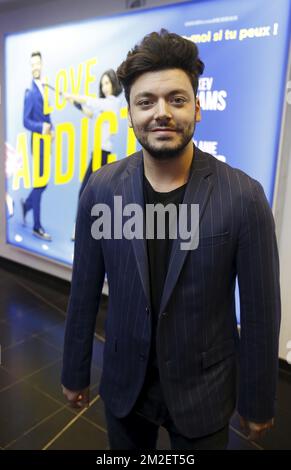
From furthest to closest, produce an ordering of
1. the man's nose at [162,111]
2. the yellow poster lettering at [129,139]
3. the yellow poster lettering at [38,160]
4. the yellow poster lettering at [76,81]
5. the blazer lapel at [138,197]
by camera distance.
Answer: the yellow poster lettering at [38,160]
the yellow poster lettering at [76,81]
the yellow poster lettering at [129,139]
the blazer lapel at [138,197]
the man's nose at [162,111]

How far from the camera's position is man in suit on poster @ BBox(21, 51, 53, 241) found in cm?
338

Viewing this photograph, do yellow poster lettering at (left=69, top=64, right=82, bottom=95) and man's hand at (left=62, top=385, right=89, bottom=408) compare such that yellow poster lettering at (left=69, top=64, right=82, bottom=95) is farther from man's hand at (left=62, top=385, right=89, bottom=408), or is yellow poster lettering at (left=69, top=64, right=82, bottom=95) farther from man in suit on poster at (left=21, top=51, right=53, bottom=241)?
man's hand at (left=62, top=385, right=89, bottom=408)

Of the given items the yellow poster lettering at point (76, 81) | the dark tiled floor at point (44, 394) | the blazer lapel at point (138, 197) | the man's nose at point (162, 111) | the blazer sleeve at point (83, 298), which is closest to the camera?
the man's nose at point (162, 111)

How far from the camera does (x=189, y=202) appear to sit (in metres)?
1.01

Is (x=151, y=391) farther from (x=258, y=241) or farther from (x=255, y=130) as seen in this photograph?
(x=255, y=130)

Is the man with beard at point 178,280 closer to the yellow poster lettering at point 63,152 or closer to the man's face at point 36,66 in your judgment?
the yellow poster lettering at point 63,152

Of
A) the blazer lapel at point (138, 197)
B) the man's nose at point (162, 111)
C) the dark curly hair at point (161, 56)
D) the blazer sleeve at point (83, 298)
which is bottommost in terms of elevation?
the blazer sleeve at point (83, 298)

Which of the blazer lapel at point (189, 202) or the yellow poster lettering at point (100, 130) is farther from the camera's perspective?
the yellow poster lettering at point (100, 130)

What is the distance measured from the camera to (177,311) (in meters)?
1.04

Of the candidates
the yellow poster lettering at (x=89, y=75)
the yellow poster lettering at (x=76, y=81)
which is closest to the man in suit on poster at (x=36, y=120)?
the yellow poster lettering at (x=76, y=81)

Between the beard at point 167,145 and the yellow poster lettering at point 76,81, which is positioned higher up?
the yellow poster lettering at point 76,81

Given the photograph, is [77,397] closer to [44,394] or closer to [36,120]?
[44,394]

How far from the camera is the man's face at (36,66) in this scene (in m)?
3.33

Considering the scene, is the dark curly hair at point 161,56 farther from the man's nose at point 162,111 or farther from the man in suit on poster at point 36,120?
the man in suit on poster at point 36,120
